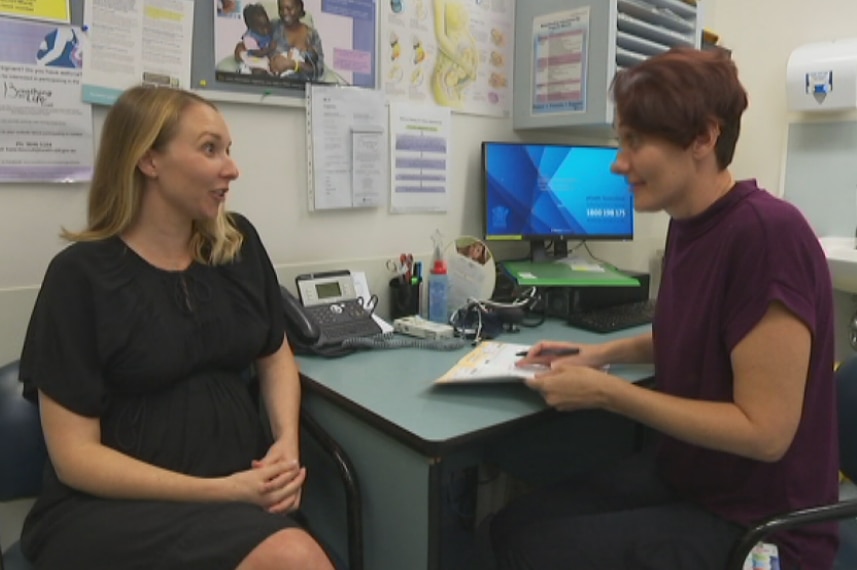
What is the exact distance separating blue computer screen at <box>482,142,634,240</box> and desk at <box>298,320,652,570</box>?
0.59m

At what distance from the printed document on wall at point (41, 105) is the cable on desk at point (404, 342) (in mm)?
738

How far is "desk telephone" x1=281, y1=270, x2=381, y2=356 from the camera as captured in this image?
1.53 metres

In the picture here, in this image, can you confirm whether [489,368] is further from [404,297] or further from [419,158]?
[419,158]

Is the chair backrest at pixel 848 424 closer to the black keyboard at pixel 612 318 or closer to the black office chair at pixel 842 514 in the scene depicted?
the black office chair at pixel 842 514

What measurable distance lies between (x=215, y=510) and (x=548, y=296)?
118cm

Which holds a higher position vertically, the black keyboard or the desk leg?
the black keyboard

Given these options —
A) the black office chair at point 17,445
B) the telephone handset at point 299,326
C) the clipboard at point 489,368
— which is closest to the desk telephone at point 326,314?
the telephone handset at point 299,326

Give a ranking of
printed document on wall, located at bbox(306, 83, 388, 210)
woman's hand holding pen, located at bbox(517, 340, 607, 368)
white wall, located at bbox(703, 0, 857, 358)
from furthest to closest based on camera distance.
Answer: white wall, located at bbox(703, 0, 857, 358), printed document on wall, located at bbox(306, 83, 388, 210), woman's hand holding pen, located at bbox(517, 340, 607, 368)

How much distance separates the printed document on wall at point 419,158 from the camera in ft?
6.34

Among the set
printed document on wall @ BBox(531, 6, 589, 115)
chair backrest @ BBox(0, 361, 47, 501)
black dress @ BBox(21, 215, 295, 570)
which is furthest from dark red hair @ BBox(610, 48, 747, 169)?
chair backrest @ BBox(0, 361, 47, 501)

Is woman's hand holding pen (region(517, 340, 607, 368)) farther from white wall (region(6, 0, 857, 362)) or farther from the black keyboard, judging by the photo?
white wall (region(6, 0, 857, 362))

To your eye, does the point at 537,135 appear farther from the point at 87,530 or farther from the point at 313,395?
the point at 87,530

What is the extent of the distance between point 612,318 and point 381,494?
95cm

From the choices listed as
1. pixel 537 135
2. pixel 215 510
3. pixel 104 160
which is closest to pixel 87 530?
pixel 215 510
